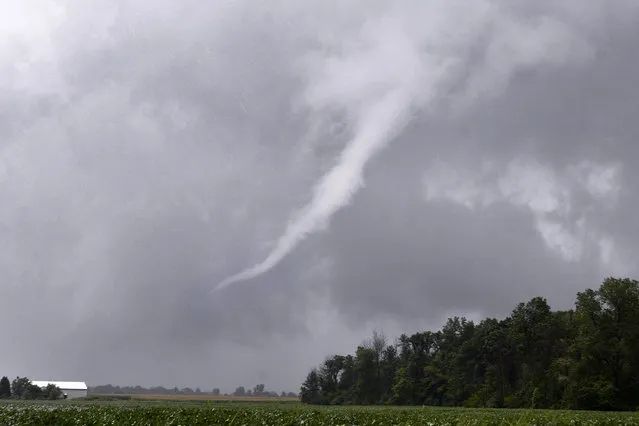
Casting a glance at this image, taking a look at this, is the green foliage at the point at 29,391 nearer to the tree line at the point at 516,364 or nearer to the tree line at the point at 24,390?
the tree line at the point at 24,390

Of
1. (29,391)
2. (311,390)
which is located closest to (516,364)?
(311,390)

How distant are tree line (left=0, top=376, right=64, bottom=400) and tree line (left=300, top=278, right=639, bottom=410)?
75.7 meters

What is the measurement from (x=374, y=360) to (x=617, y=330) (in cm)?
9582

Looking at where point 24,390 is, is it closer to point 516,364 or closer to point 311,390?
point 311,390

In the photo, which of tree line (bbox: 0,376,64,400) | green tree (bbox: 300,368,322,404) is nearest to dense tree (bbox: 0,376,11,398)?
tree line (bbox: 0,376,64,400)

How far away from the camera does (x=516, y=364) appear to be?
12650 cm

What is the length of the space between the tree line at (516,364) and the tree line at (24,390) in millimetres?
75687

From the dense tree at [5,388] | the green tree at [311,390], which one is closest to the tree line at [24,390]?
the dense tree at [5,388]

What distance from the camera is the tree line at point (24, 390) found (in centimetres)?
16950

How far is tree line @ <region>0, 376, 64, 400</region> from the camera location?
6673 inches

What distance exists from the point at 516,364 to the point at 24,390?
141 m

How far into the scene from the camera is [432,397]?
5728 inches

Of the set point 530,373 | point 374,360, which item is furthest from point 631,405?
point 374,360

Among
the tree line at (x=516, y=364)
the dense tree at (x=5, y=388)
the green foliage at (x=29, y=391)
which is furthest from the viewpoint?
the dense tree at (x=5, y=388)
